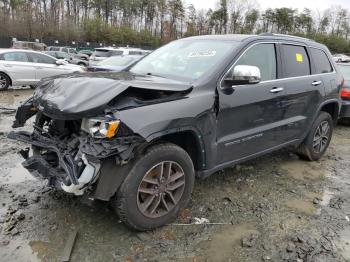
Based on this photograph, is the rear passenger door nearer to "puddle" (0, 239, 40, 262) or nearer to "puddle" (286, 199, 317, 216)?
"puddle" (286, 199, 317, 216)

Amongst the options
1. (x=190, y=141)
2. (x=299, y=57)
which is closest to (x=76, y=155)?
(x=190, y=141)

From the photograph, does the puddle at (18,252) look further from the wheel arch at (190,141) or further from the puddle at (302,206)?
the puddle at (302,206)

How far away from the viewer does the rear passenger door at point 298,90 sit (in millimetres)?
4695

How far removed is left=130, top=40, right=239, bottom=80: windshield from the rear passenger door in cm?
104

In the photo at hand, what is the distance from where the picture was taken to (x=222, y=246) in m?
3.33

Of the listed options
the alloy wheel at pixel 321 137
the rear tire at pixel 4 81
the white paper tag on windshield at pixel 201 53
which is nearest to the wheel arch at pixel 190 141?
the white paper tag on windshield at pixel 201 53

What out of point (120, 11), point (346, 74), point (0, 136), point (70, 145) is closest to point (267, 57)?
point (70, 145)

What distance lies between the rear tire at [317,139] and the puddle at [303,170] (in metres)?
0.15

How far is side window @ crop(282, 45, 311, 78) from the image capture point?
4.73 metres

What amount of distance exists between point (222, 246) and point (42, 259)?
1551 millimetres

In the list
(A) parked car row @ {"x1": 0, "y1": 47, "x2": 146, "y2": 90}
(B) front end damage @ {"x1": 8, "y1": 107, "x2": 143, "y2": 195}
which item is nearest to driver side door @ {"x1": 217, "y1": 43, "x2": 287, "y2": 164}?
(B) front end damage @ {"x1": 8, "y1": 107, "x2": 143, "y2": 195}

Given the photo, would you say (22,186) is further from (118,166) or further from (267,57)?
(267,57)

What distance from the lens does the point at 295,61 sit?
16.1 ft

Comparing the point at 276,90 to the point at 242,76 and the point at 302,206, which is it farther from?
the point at 302,206
